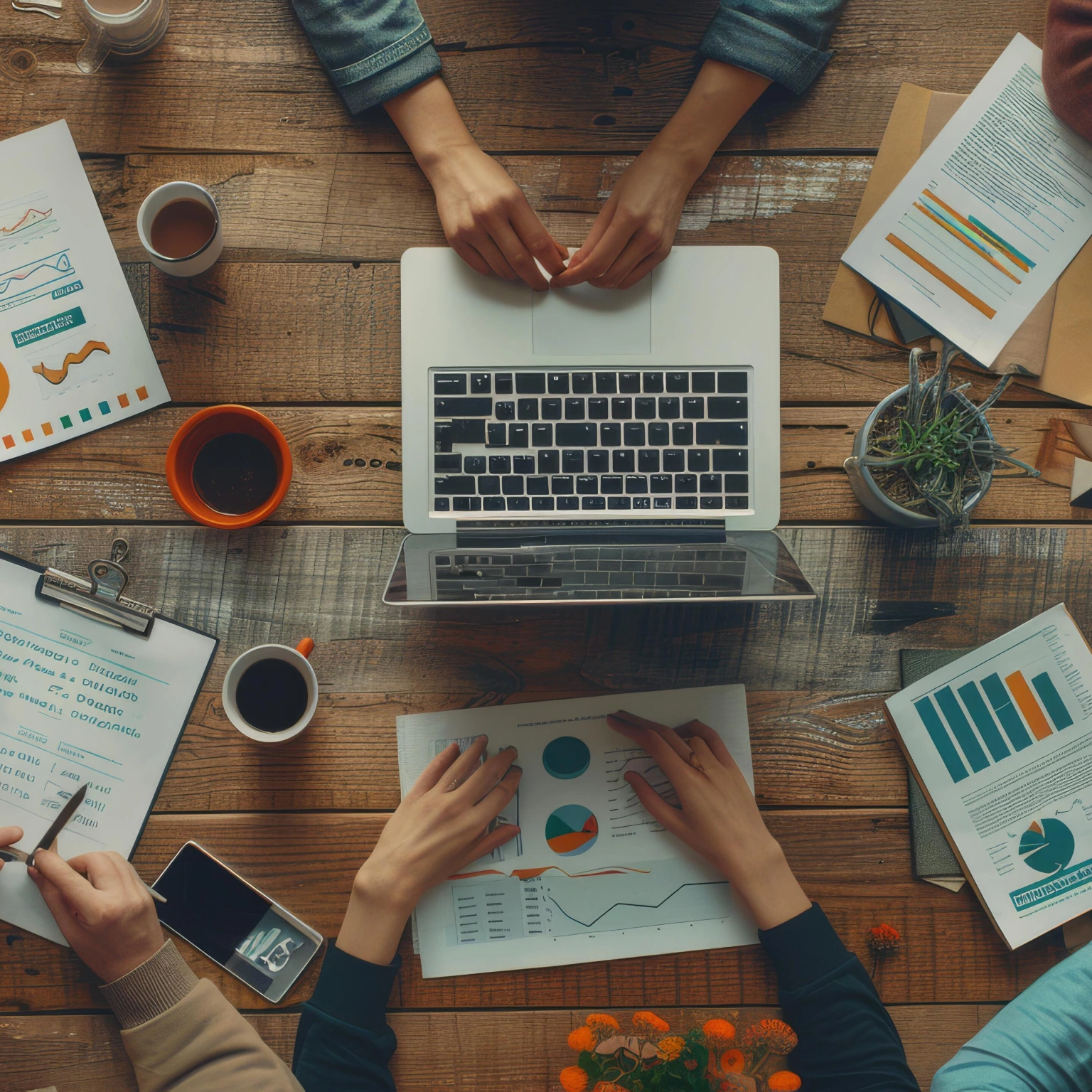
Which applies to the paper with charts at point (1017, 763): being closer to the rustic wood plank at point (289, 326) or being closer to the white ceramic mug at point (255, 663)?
the rustic wood plank at point (289, 326)

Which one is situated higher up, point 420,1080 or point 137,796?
point 137,796

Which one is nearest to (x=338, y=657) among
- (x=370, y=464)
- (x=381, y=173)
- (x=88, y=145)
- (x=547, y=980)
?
(x=370, y=464)

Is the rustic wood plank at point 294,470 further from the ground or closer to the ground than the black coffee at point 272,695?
further from the ground

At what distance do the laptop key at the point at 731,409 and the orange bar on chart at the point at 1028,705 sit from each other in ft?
1.52

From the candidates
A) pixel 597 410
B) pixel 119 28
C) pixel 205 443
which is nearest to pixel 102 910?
pixel 205 443

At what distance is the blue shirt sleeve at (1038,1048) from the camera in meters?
0.89

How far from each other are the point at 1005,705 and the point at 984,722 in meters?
0.03

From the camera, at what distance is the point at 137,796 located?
3.19ft

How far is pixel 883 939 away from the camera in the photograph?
3.17ft

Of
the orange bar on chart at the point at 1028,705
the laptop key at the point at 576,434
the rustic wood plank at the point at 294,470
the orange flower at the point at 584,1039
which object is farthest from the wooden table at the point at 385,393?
the orange flower at the point at 584,1039

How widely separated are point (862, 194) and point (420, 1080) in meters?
1.19

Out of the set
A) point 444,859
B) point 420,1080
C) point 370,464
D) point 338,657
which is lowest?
point 420,1080

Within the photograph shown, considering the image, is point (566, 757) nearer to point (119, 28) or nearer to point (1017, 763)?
point (1017, 763)

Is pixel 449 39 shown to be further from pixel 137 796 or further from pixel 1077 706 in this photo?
pixel 1077 706
